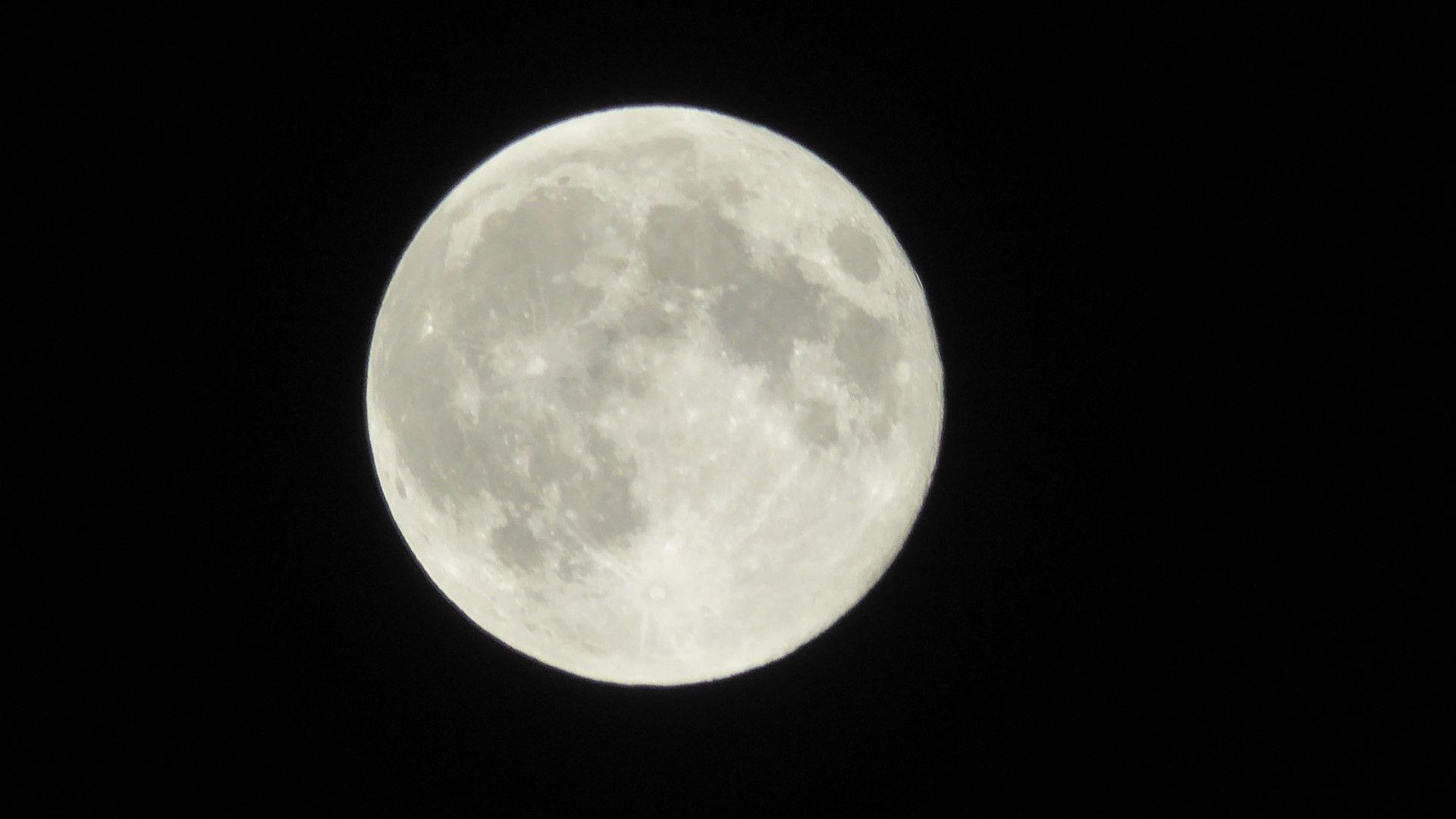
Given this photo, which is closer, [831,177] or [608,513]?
[608,513]

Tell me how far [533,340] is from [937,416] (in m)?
2.10

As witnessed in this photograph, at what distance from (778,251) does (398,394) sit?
1847 millimetres

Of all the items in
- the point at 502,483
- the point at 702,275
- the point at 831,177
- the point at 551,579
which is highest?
the point at 831,177

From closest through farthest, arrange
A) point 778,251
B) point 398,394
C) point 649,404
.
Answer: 1. point 649,404
2. point 778,251
3. point 398,394

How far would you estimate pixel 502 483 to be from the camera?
3.90 metres

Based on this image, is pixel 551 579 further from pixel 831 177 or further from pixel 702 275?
pixel 831 177

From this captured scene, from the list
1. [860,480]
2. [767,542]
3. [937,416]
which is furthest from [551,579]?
[937,416]

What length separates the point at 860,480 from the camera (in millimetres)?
4023

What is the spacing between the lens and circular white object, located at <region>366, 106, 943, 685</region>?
366 cm

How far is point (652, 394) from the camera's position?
3.61 meters

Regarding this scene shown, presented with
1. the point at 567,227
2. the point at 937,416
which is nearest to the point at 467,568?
the point at 567,227

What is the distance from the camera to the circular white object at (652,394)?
366 centimetres

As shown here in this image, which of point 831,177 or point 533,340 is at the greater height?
point 831,177

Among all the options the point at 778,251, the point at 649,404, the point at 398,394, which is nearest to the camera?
the point at 649,404
